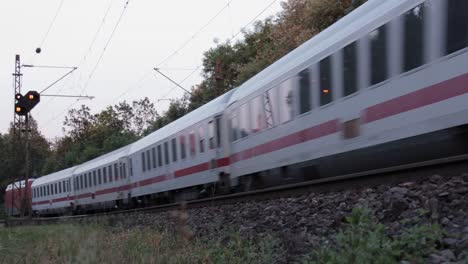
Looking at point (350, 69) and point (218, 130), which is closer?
point (350, 69)

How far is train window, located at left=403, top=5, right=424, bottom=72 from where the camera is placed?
27.4ft

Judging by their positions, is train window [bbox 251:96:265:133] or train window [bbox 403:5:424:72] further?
train window [bbox 251:96:265:133]

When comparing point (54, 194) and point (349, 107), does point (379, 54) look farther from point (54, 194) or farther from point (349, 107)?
point (54, 194)

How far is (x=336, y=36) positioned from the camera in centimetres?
1091

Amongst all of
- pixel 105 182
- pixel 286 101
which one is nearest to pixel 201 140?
pixel 286 101

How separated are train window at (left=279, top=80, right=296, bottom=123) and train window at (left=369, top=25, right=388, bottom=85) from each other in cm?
293

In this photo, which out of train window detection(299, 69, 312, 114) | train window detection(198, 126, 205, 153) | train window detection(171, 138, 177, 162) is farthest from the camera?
train window detection(171, 138, 177, 162)

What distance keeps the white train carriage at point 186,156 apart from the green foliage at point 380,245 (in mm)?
11092

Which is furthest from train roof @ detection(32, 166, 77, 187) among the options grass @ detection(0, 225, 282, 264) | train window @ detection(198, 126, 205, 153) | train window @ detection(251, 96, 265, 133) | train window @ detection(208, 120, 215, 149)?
grass @ detection(0, 225, 282, 264)

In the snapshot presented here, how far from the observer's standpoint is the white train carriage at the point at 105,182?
1107 inches

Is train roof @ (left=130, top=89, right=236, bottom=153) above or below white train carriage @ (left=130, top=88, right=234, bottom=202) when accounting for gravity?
above

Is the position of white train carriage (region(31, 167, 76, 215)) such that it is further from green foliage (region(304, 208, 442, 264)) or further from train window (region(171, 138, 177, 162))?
green foliage (region(304, 208, 442, 264))

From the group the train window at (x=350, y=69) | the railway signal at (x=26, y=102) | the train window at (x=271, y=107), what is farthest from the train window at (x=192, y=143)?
the train window at (x=350, y=69)

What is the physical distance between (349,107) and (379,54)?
3.87ft
